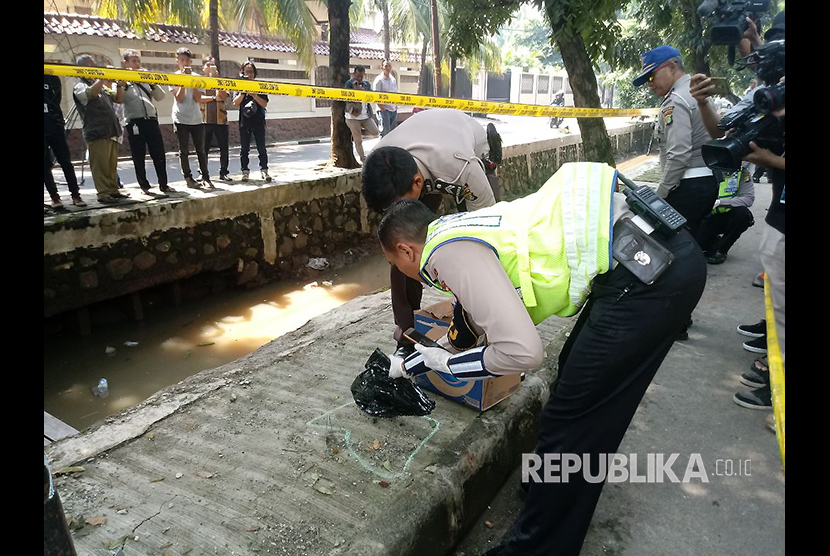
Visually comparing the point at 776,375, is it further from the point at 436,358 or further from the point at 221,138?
the point at 221,138

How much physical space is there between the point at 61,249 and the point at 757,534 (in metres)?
4.92

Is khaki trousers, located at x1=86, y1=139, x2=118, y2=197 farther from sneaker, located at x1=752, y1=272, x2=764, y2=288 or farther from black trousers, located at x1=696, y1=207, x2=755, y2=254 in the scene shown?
sneaker, located at x1=752, y1=272, x2=764, y2=288

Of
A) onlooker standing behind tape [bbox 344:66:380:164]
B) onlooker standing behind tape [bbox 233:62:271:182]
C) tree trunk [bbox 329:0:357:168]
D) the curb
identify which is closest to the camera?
the curb

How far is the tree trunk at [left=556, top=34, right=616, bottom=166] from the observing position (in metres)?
6.39

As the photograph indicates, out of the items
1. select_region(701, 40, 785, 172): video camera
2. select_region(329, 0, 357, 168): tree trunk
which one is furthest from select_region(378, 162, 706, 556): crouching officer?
select_region(329, 0, 357, 168): tree trunk

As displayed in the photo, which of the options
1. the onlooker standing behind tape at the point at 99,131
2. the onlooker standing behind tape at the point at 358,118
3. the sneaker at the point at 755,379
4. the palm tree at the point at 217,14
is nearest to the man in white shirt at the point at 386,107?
the onlooker standing behind tape at the point at 358,118

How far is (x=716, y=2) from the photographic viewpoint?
153 inches

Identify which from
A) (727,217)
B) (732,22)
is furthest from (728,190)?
(732,22)

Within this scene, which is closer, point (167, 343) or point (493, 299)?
point (493, 299)

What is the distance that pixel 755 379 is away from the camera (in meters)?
3.20

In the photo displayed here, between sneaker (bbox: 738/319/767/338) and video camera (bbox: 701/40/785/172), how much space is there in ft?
5.17

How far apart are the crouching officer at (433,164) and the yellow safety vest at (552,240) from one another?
85 cm

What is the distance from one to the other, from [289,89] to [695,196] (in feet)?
10.5
